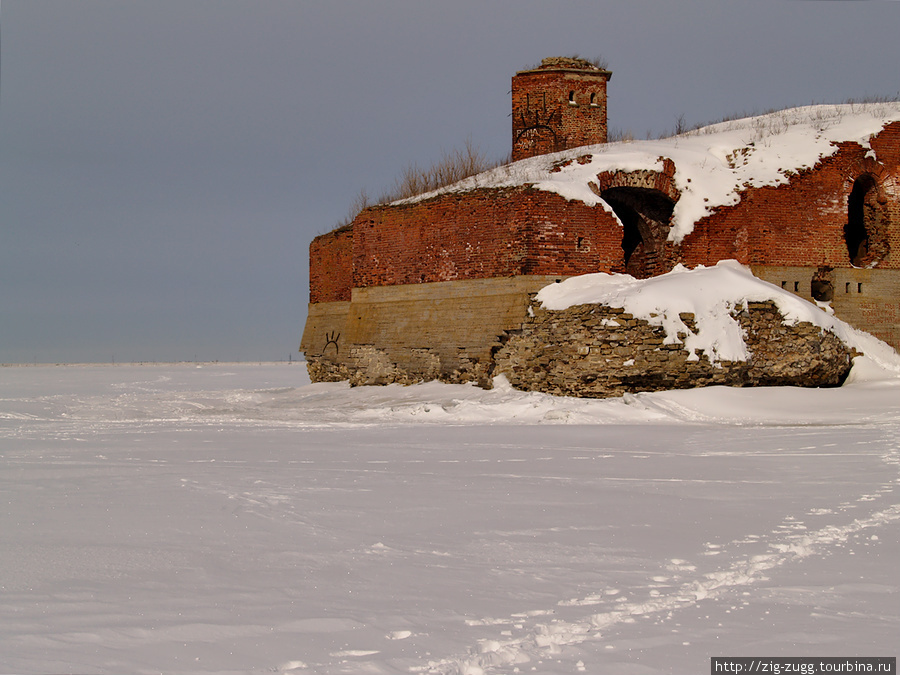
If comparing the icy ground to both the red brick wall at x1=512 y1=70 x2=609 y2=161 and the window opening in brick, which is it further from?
the red brick wall at x1=512 y1=70 x2=609 y2=161

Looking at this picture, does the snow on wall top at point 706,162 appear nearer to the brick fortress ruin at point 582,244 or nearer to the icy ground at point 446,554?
the brick fortress ruin at point 582,244

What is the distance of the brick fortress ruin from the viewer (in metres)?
14.3

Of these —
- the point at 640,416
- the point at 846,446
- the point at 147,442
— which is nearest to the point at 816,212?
the point at 640,416

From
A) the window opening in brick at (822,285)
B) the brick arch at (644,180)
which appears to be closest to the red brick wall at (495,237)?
the brick arch at (644,180)

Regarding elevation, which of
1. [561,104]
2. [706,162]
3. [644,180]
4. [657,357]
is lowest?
[657,357]

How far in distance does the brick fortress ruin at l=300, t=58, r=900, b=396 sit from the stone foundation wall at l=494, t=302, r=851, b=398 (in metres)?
0.14

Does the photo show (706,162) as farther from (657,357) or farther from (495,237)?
(657,357)

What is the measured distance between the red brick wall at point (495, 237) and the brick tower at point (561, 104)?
6.65 m

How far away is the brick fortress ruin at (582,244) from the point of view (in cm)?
1431

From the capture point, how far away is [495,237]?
48.2 ft

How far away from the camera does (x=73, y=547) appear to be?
4.12 meters

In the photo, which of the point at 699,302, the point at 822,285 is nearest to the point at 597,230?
the point at 699,302

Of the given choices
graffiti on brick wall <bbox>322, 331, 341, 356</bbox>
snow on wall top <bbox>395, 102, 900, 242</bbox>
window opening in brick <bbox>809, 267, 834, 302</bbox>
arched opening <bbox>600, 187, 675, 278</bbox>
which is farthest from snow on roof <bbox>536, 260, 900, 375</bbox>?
graffiti on brick wall <bbox>322, 331, 341, 356</bbox>

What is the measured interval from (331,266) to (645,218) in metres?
7.93
